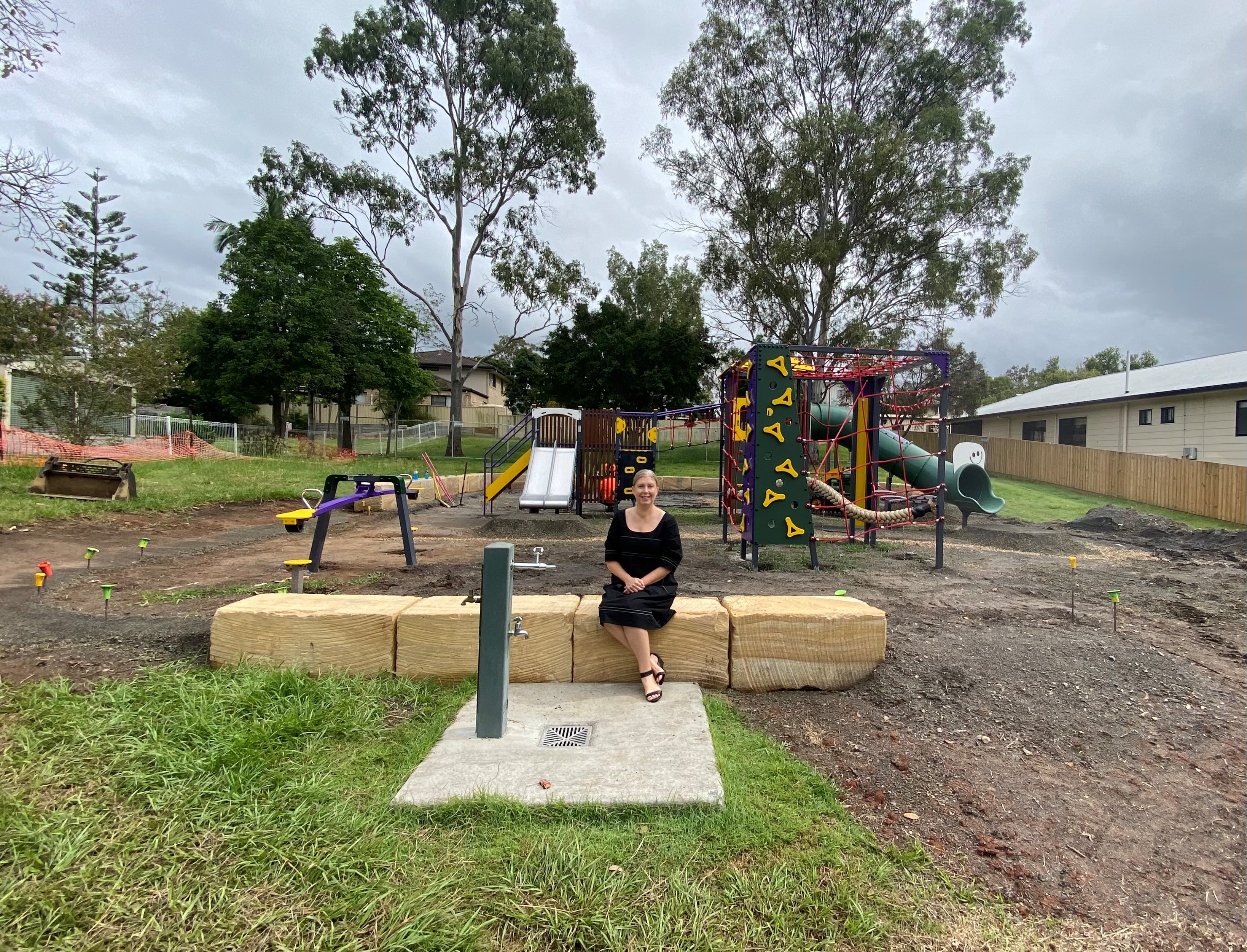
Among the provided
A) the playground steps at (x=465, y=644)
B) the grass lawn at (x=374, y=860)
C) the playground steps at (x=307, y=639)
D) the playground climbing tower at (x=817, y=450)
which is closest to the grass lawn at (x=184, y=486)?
the playground steps at (x=307, y=639)

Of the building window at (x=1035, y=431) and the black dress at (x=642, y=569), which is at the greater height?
the building window at (x=1035, y=431)

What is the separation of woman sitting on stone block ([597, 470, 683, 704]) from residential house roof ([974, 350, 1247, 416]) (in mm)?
23009

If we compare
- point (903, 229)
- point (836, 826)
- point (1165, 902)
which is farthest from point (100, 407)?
point (903, 229)

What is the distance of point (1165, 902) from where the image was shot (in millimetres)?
2188

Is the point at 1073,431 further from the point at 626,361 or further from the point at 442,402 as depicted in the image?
the point at 442,402

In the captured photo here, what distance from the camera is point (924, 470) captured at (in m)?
12.8

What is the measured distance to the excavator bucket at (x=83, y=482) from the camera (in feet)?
36.5

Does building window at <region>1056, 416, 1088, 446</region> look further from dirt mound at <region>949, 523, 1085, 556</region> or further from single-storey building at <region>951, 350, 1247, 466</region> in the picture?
dirt mound at <region>949, 523, 1085, 556</region>

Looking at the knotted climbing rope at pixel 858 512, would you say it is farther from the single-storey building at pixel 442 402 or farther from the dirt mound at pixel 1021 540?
the single-storey building at pixel 442 402

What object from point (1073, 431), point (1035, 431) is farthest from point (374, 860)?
point (1035, 431)

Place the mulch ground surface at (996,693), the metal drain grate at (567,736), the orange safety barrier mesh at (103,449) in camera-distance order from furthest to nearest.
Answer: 1. the orange safety barrier mesh at (103,449)
2. the metal drain grate at (567,736)
3. the mulch ground surface at (996,693)

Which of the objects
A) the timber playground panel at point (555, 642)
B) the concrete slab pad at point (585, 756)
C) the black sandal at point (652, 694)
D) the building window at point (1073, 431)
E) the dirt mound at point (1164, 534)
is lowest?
the dirt mound at point (1164, 534)

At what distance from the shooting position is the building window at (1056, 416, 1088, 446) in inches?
996

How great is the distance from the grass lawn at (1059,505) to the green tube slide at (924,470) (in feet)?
5.74
